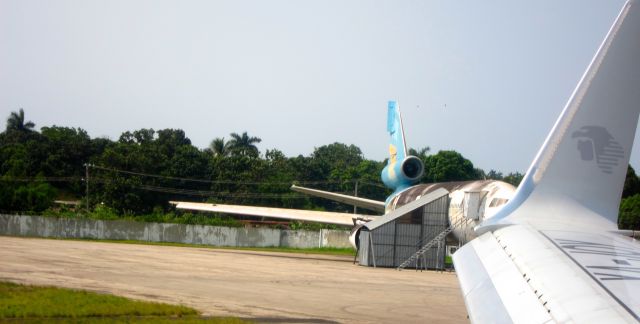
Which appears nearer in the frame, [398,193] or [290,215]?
[398,193]

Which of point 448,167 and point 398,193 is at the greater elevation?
→ point 448,167

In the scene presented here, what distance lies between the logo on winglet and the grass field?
6.74m

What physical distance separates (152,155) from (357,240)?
153ft

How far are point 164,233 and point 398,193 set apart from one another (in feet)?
77.0

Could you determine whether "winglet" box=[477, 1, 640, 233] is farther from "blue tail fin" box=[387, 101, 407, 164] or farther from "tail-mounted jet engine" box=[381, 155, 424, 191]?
"blue tail fin" box=[387, 101, 407, 164]

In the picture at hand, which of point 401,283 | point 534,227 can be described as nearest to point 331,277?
point 401,283

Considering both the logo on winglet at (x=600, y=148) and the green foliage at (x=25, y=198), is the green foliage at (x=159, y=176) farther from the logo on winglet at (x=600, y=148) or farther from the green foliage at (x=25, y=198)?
the logo on winglet at (x=600, y=148)

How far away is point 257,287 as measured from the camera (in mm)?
17781

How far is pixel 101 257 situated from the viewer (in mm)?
25891

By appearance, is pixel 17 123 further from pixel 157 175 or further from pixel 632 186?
pixel 632 186

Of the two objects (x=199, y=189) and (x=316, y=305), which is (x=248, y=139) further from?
(x=316, y=305)

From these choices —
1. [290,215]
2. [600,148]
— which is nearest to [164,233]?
[290,215]

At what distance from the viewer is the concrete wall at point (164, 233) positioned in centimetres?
5244

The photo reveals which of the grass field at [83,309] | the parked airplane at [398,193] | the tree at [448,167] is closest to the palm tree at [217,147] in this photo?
the tree at [448,167]
